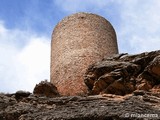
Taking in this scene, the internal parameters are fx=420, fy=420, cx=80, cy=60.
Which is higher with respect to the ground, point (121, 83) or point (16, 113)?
point (121, 83)

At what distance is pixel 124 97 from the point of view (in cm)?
1038

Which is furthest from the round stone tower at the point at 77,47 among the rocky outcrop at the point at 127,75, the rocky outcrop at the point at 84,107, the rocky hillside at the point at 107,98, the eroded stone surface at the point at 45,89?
the rocky outcrop at the point at 84,107

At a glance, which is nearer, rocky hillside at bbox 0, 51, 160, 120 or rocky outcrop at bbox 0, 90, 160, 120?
rocky outcrop at bbox 0, 90, 160, 120

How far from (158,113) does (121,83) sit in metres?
2.45

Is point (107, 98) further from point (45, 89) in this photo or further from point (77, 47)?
point (77, 47)

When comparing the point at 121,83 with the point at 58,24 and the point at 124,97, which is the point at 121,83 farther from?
the point at 58,24

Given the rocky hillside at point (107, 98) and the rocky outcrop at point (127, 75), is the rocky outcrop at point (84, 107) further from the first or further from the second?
the rocky outcrop at point (127, 75)

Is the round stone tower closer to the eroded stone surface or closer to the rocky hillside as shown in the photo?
the eroded stone surface

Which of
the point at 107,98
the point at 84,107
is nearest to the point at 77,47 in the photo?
the point at 107,98

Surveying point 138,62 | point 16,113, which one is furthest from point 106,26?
point 16,113

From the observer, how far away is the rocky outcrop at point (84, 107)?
882cm

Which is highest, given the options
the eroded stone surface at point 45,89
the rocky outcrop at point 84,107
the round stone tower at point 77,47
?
the round stone tower at point 77,47

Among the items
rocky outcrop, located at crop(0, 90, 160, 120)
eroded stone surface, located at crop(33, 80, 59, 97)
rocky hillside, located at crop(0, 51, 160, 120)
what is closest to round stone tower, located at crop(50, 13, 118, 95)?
eroded stone surface, located at crop(33, 80, 59, 97)

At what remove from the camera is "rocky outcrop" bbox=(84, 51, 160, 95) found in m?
11.0
